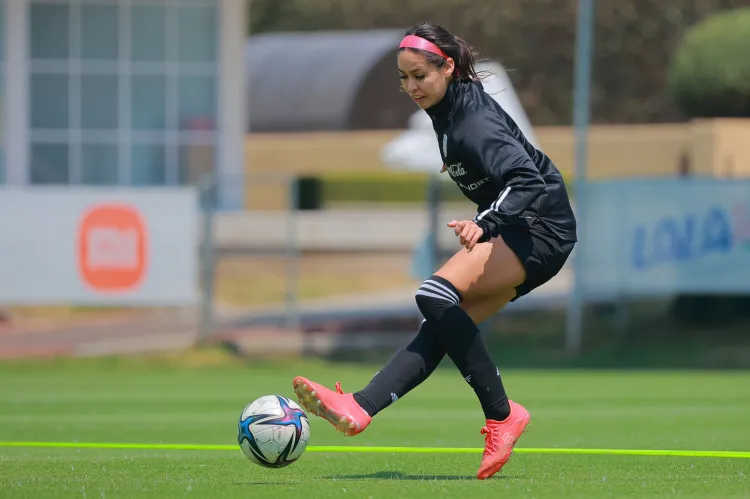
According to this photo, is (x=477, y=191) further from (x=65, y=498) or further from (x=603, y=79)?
(x=603, y=79)

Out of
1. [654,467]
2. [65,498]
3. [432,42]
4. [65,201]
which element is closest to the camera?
[65,498]

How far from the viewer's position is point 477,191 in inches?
276

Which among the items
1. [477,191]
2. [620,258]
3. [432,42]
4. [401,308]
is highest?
[432,42]

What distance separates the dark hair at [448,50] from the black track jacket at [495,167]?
0.06m

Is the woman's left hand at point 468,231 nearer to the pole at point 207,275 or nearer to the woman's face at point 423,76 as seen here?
the woman's face at point 423,76

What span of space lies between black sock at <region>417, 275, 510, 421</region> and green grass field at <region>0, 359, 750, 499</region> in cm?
38

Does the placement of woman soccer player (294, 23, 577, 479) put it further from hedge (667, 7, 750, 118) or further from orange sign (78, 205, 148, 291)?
hedge (667, 7, 750, 118)

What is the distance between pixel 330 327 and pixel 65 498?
13.5 m

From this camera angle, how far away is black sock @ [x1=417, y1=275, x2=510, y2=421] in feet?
22.6

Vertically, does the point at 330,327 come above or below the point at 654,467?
below

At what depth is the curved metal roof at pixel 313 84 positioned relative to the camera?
44844mm

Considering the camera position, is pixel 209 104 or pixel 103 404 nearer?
pixel 103 404

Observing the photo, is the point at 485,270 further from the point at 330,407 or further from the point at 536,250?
the point at 330,407

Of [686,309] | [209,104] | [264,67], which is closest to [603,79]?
[264,67]
